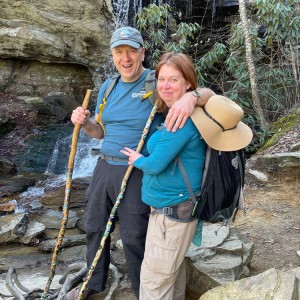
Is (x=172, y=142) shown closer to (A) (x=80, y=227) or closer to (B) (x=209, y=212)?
(B) (x=209, y=212)

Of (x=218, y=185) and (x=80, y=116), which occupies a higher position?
(x=80, y=116)

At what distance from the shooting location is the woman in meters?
2.20

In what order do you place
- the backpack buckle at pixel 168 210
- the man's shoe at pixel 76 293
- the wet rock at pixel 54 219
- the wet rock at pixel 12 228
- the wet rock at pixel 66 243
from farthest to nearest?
1. the wet rock at pixel 54 219
2. the wet rock at pixel 12 228
3. the wet rock at pixel 66 243
4. the man's shoe at pixel 76 293
5. the backpack buckle at pixel 168 210

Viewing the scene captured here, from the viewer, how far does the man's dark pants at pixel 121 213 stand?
2645 millimetres

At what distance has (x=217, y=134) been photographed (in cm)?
223

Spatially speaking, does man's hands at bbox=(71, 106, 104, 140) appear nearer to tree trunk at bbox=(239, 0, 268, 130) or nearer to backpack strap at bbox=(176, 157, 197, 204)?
backpack strap at bbox=(176, 157, 197, 204)

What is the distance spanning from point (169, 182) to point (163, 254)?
0.43 meters

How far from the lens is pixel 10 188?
8.34 m

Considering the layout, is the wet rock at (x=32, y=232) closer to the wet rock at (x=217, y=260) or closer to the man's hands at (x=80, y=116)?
the wet rock at (x=217, y=260)

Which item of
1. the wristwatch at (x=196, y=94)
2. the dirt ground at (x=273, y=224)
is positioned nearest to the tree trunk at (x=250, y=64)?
the dirt ground at (x=273, y=224)

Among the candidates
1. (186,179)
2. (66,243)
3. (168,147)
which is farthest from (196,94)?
(66,243)

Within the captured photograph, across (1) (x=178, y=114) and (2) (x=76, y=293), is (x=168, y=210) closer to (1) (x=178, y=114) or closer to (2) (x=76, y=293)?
(1) (x=178, y=114)

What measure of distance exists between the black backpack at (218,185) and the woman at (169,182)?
0.04 meters

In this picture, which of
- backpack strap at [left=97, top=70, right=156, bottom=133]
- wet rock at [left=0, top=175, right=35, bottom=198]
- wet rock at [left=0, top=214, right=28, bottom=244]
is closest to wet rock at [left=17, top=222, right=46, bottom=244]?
wet rock at [left=0, top=214, right=28, bottom=244]
